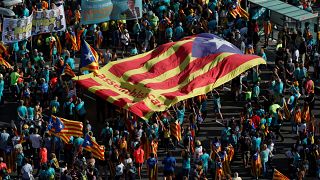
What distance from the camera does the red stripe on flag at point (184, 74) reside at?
5378 cm

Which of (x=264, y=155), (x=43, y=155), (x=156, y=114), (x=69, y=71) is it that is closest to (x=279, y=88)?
(x=156, y=114)

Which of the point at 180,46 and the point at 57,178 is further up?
the point at 180,46

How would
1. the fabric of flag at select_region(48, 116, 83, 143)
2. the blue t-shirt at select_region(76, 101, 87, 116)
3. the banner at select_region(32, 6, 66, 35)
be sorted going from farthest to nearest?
the banner at select_region(32, 6, 66, 35), the blue t-shirt at select_region(76, 101, 87, 116), the fabric of flag at select_region(48, 116, 83, 143)

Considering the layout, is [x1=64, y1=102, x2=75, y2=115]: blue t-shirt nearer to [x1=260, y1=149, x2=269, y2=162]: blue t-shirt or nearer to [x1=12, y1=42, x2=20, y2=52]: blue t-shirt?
[x1=12, y1=42, x2=20, y2=52]: blue t-shirt

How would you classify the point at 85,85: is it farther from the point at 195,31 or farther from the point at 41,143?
the point at 195,31

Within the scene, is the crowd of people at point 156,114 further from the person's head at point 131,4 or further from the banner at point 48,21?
the person's head at point 131,4

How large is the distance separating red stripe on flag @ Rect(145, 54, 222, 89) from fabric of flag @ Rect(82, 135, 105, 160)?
3.44 metres

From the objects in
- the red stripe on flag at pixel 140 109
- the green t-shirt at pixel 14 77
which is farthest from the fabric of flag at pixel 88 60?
the green t-shirt at pixel 14 77

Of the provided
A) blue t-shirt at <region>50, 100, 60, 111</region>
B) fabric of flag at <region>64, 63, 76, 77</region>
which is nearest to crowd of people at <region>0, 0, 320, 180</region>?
blue t-shirt at <region>50, 100, 60, 111</region>

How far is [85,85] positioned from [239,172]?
7.18 meters

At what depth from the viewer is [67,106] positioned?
5656 centimetres

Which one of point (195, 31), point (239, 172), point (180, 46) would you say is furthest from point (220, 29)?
point (239, 172)

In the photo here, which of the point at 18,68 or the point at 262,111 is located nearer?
the point at 262,111

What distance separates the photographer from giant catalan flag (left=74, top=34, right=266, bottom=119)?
173ft
